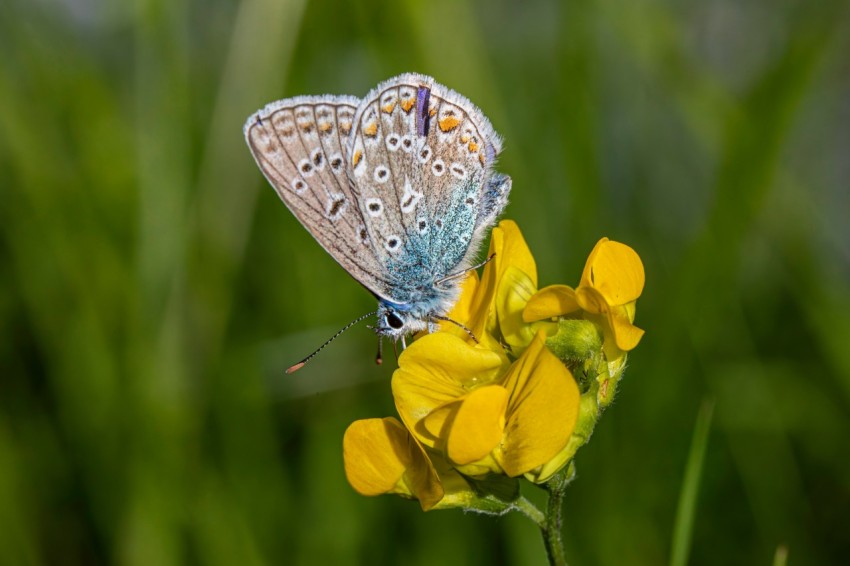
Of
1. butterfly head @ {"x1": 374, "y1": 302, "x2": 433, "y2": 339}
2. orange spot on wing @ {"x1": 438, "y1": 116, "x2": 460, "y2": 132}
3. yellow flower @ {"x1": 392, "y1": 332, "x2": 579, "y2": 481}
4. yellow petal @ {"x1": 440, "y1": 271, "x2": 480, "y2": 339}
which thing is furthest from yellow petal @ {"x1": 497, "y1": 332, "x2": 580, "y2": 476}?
orange spot on wing @ {"x1": 438, "y1": 116, "x2": 460, "y2": 132}

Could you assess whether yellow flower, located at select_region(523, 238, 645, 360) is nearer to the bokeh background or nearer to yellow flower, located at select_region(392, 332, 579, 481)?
yellow flower, located at select_region(392, 332, 579, 481)

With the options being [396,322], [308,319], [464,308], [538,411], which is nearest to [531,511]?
[538,411]

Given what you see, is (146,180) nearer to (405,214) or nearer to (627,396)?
(405,214)

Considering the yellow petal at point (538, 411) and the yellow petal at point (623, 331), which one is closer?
the yellow petal at point (538, 411)

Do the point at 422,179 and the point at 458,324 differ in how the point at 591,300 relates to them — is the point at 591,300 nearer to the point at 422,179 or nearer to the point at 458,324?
the point at 458,324

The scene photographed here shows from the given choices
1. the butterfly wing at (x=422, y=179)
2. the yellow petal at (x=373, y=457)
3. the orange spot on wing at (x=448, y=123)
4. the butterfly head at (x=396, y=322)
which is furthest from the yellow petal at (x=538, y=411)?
the orange spot on wing at (x=448, y=123)

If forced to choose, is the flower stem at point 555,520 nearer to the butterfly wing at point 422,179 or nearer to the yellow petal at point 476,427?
the yellow petal at point 476,427

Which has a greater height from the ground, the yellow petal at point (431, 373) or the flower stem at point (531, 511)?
the yellow petal at point (431, 373)
